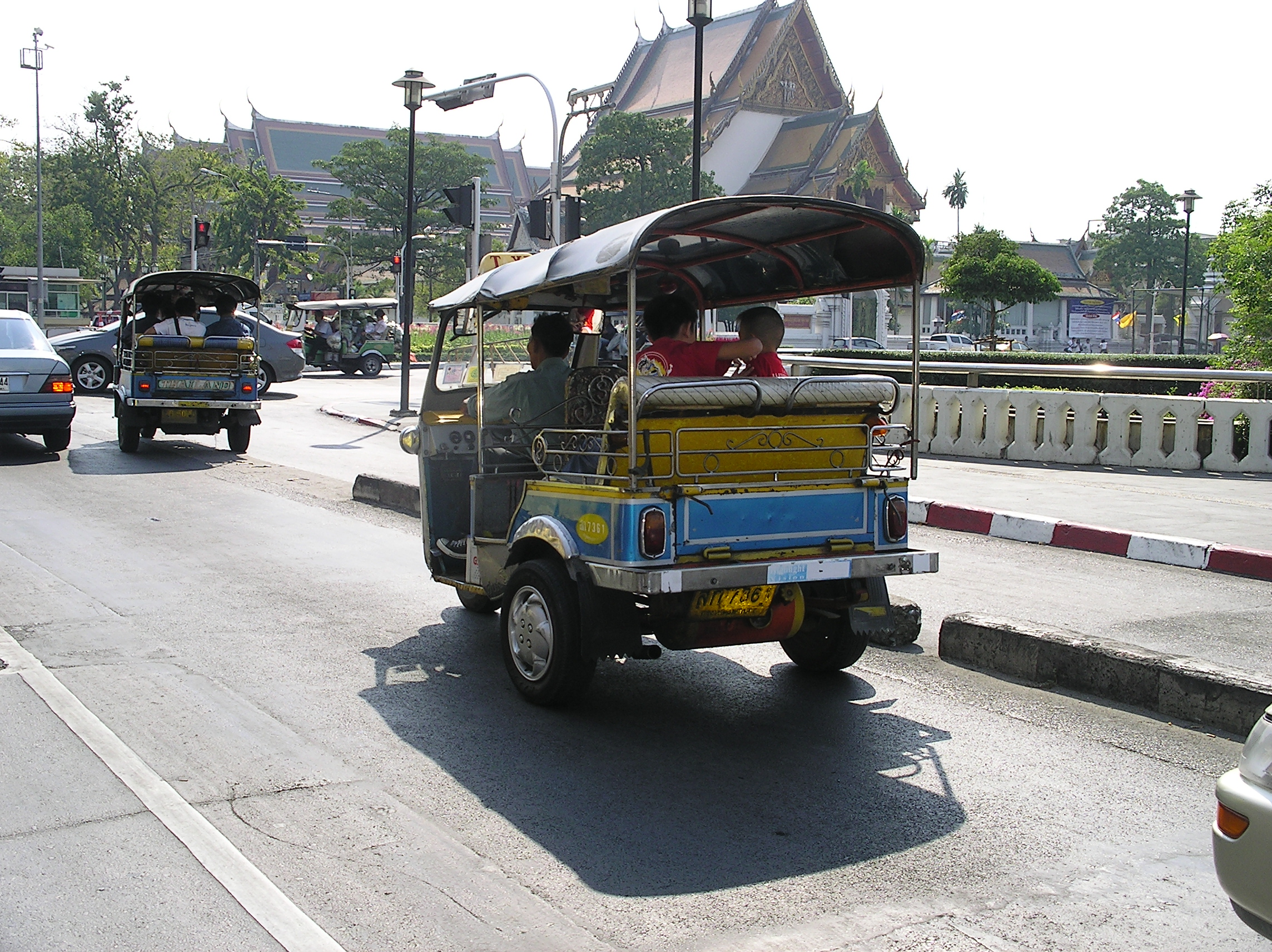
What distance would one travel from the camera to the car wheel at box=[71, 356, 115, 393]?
79.5 ft

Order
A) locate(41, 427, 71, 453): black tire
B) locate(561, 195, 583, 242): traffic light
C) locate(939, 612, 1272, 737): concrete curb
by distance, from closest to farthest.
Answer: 1. locate(939, 612, 1272, 737): concrete curb
2. locate(41, 427, 71, 453): black tire
3. locate(561, 195, 583, 242): traffic light

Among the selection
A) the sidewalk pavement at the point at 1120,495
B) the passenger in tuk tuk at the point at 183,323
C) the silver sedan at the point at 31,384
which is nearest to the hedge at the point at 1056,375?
the sidewalk pavement at the point at 1120,495

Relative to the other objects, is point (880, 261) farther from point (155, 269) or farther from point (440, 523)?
point (155, 269)

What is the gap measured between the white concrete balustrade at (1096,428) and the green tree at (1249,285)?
3.38 m

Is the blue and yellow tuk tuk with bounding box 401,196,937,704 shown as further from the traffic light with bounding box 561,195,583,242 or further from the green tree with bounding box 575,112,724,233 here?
the green tree with bounding box 575,112,724,233

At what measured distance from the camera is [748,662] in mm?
6348

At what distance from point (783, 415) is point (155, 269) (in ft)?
197

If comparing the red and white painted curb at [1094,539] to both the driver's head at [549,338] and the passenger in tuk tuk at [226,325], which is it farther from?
the passenger in tuk tuk at [226,325]

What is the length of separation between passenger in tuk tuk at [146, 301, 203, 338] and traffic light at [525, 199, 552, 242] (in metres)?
4.68

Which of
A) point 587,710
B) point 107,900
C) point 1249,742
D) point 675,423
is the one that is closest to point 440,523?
point 587,710

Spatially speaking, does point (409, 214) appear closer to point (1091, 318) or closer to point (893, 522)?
point (893, 522)

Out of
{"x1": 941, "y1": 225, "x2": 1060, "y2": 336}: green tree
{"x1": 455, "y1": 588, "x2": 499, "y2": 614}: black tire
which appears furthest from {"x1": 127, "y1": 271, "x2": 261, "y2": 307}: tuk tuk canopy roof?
{"x1": 941, "y1": 225, "x2": 1060, "y2": 336}: green tree

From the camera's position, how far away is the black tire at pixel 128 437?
15016 mm

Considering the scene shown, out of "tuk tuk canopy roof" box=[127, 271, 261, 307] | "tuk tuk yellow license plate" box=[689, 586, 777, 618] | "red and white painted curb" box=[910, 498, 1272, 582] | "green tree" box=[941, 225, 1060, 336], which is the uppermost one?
"green tree" box=[941, 225, 1060, 336]
